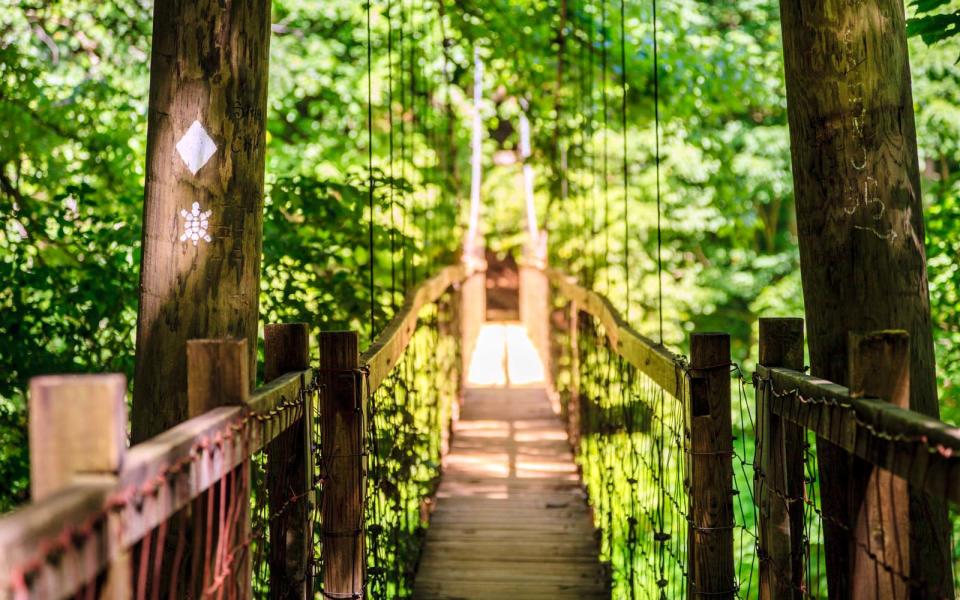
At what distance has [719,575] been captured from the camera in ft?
6.40

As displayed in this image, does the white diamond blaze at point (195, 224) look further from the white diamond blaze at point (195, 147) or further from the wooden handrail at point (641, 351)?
the wooden handrail at point (641, 351)

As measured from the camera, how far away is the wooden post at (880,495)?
4.25 ft

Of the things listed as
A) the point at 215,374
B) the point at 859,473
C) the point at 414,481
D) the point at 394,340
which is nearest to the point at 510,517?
the point at 414,481

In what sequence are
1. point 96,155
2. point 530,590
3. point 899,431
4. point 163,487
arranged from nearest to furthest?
point 163,487, point 899,431, point 530,590, point 96,155

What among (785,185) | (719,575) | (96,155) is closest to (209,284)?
(719,575)

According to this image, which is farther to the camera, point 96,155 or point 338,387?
point 96,155

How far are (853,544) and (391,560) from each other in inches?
88.0

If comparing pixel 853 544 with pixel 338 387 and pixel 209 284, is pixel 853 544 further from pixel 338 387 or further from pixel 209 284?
pixel 209 284

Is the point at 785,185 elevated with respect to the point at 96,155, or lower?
elevated

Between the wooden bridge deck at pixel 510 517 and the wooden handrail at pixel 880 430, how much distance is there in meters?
1.79

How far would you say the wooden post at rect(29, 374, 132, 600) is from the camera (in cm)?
84

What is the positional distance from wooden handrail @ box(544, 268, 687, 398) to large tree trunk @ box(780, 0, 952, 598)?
0.33 metres

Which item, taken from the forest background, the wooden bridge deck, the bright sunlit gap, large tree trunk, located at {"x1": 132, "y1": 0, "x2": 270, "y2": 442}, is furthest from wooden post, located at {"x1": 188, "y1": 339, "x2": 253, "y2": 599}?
the bright sunlit gap

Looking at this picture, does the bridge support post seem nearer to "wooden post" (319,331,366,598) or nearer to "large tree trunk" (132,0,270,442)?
"wooden post" (319,331,366,598)
